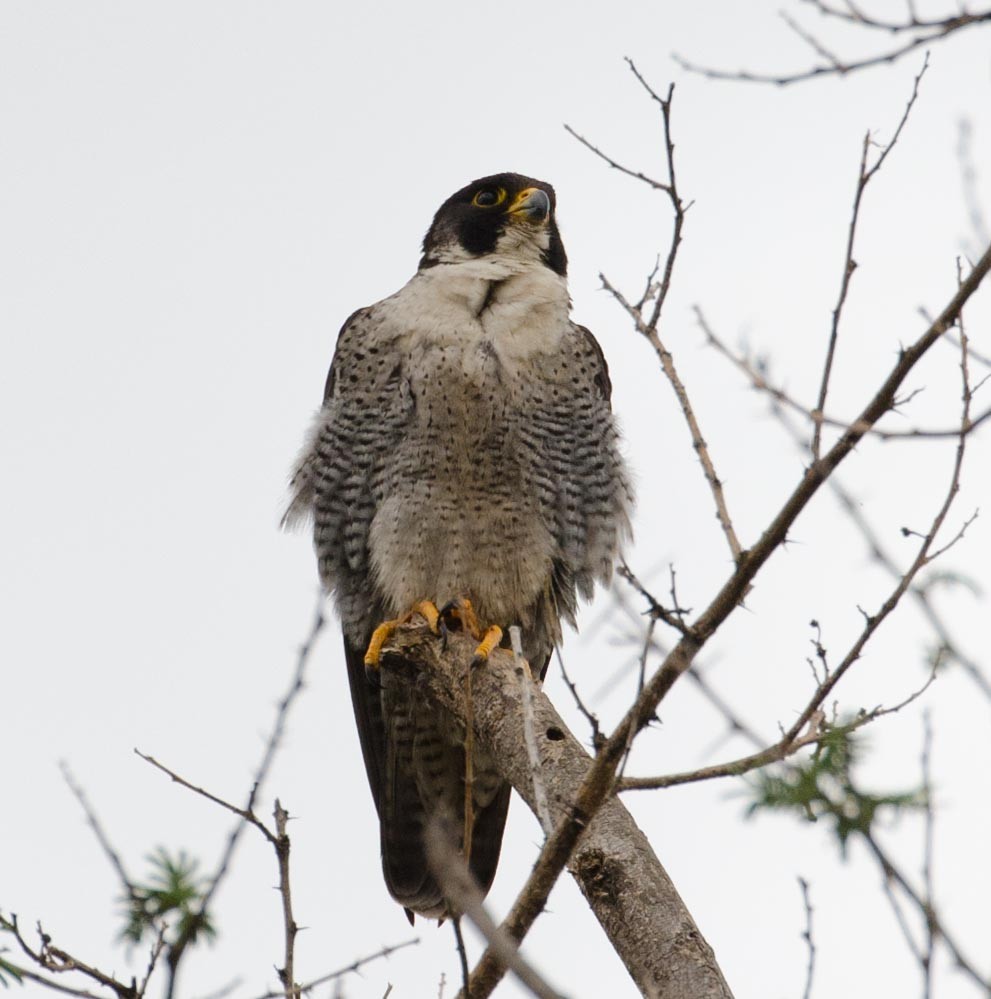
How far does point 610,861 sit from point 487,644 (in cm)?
135

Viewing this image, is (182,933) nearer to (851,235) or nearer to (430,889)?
(851,235)

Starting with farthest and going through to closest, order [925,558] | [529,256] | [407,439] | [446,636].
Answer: [529,256], [407,439], [446,636], [925,558]

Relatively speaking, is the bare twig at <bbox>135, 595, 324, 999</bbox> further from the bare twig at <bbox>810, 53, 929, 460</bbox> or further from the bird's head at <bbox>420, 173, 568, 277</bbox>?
the bird's head at <bbox>420, 173, 568, 277</bbox>

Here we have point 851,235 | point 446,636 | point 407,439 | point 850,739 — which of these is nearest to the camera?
point 850,739

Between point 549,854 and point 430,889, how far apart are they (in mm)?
2955

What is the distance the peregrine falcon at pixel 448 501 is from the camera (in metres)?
4.77

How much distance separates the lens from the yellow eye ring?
5688 mm

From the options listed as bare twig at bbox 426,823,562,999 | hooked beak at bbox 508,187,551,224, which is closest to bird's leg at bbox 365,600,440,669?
hooked beak at bbox 508,187,551,224

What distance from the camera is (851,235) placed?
2545mm

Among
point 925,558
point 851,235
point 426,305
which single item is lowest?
point 925,558

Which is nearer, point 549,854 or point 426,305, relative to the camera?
point 549,854

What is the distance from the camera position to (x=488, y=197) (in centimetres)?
572

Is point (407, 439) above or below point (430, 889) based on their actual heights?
above

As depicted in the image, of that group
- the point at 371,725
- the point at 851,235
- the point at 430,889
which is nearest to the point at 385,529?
the point at 371,725
